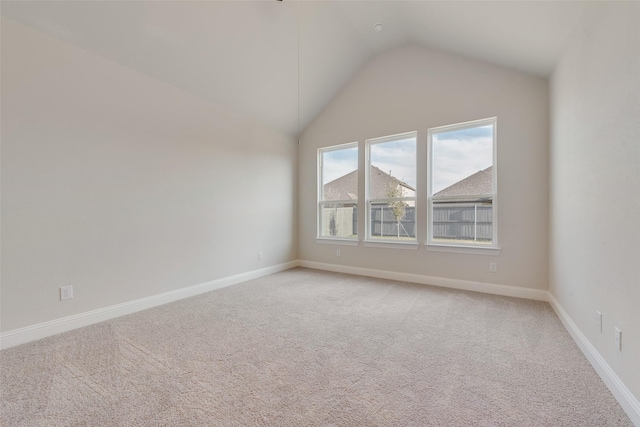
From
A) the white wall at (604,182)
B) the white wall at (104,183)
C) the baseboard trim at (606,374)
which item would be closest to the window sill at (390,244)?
the white wall at (604,182)

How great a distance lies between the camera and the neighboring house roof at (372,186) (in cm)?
428

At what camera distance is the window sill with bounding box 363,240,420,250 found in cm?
404

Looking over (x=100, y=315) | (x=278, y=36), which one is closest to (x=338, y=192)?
(x=278, y=36)

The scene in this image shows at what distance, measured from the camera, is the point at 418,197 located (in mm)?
4008

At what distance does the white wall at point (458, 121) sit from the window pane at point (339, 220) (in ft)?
0.87

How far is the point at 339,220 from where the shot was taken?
193 inches

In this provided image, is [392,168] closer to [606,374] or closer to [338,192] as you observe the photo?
[338,192]

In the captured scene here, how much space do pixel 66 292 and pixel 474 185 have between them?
457 cm

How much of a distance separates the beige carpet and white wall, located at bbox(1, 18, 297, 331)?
493 millimetres

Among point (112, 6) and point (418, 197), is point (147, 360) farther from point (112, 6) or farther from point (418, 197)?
point (418, 197)

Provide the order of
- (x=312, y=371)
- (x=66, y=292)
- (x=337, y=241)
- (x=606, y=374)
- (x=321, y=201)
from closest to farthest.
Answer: (x=606, y=374), (x=312, y=371), (x=66, y=292), (x=337, y=241), (x=321, y=201)

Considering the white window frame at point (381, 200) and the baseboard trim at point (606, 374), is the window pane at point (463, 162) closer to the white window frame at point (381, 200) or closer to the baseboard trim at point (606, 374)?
the white window frame at point (381, 200)

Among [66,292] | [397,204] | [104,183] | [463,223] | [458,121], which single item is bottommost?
[66,292]

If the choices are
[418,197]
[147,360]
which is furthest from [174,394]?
[418,197]
